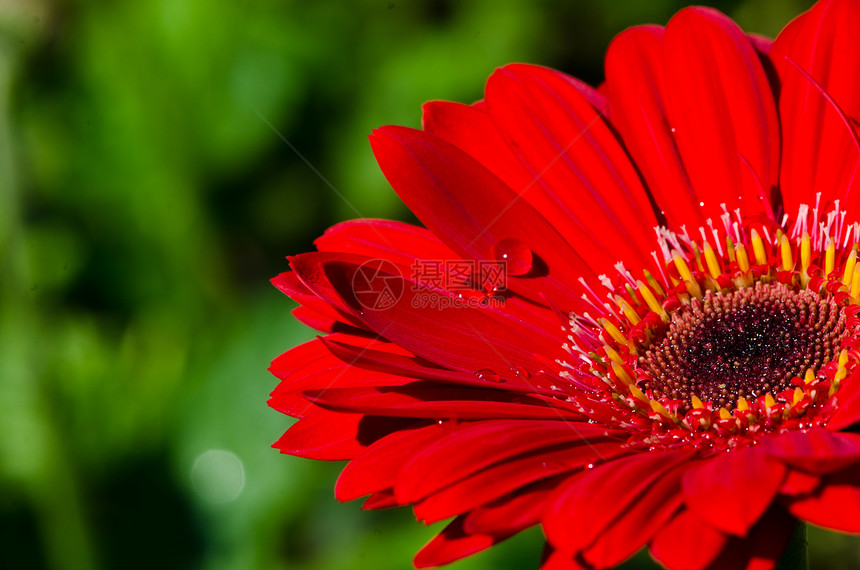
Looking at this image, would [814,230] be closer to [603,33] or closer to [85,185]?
[603,33]

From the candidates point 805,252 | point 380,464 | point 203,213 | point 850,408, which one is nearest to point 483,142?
point 805,252

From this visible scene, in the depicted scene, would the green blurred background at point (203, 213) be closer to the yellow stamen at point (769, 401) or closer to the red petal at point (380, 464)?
the yellow stamen at point (769, 401)

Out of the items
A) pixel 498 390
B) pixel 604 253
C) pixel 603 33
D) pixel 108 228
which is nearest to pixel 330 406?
pixel 498 390

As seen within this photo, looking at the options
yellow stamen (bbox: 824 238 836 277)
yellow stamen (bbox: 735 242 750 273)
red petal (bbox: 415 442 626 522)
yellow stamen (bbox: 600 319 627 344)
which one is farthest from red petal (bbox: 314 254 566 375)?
yellow stamen (bbox: 824 238 836 277)

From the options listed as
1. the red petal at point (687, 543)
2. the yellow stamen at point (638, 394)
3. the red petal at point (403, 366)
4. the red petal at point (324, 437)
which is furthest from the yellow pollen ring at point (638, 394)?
the red petal at point (687, 543)

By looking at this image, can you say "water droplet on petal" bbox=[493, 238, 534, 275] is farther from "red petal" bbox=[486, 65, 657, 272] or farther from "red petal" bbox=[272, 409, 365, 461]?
"red petal" bbox=[272, 409, 365, 461]

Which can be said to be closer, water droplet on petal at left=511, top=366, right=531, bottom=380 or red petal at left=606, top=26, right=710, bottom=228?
water droplet on petal at left=511, top=366, right=531, bottom=380

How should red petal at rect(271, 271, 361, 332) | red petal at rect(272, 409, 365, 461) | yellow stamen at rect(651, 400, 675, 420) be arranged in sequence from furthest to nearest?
yellow stamen at rect(651, 400, 675, 420)
red petal at rect(271, 271, 361, 332)
red petal at rect(272, 409, 365, 461)

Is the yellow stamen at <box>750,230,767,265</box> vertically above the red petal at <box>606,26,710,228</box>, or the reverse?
the red petal at <box>606,26,710,228</box>
